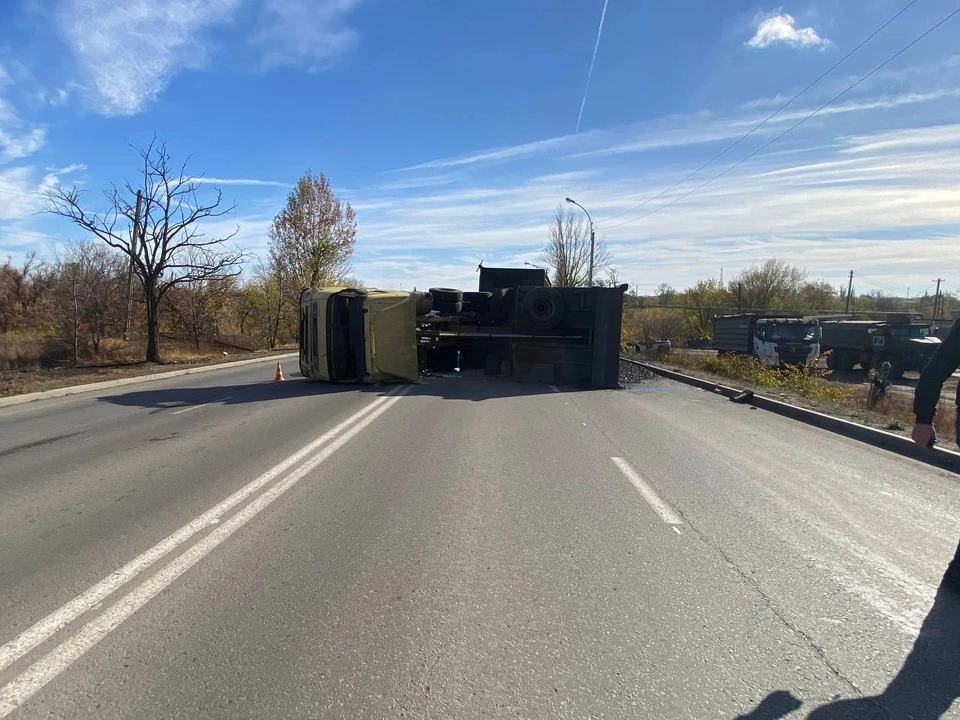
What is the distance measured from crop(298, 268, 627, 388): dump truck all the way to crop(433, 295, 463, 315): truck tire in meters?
0.03

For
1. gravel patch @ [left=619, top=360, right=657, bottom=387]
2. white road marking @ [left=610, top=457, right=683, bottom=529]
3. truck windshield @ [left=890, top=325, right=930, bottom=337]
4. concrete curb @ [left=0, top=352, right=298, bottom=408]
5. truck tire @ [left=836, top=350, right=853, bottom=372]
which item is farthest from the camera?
truck tire @ [left=836, top=350, right=853, bottom=372]

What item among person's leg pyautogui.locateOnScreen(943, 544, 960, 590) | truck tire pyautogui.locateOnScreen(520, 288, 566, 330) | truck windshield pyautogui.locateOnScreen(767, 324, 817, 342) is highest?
truck tire pyautogui.locateOnScreen(520, 288, 566, 330)

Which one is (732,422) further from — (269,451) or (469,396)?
(269,451)

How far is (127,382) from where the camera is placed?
17.1m

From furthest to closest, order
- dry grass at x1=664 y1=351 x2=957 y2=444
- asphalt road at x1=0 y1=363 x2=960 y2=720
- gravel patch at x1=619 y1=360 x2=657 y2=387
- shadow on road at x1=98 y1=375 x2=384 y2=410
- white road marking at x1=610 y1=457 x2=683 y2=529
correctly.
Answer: gravel patch at x1=619 y1=360 x2=657 y2=387 < shadow on road at x1=98 y1=375 x2=384 y2=410 < dry grass at x1=664 y1=351 x2=957 y2=444 < white road marking at x1=610 y1=457 x2=683 y2=529 < asphalt road at x1=0 y1=363 x2=960 y2=720

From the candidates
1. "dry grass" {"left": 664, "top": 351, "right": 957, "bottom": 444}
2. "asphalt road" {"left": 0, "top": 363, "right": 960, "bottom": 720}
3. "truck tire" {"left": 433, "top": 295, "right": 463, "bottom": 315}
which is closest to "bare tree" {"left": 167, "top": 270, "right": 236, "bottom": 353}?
"truck tire" {"left": 433, "top": 295, "right": 463, "bottom": 315}

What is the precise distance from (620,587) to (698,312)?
52.4 metres

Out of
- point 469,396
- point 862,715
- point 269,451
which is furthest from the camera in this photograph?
point 469,396

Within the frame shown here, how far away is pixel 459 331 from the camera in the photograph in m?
16.5

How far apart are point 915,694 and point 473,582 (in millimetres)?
2371

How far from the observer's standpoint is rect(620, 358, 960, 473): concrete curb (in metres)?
7.82

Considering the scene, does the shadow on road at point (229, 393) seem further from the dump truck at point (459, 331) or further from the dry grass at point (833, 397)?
the dry grass at point (833, 397)

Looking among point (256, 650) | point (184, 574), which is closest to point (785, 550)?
point (256, 650)

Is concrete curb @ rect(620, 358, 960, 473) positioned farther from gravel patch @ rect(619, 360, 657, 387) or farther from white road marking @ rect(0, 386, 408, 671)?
white road marking @ rect(0, 386, 408, 671)
